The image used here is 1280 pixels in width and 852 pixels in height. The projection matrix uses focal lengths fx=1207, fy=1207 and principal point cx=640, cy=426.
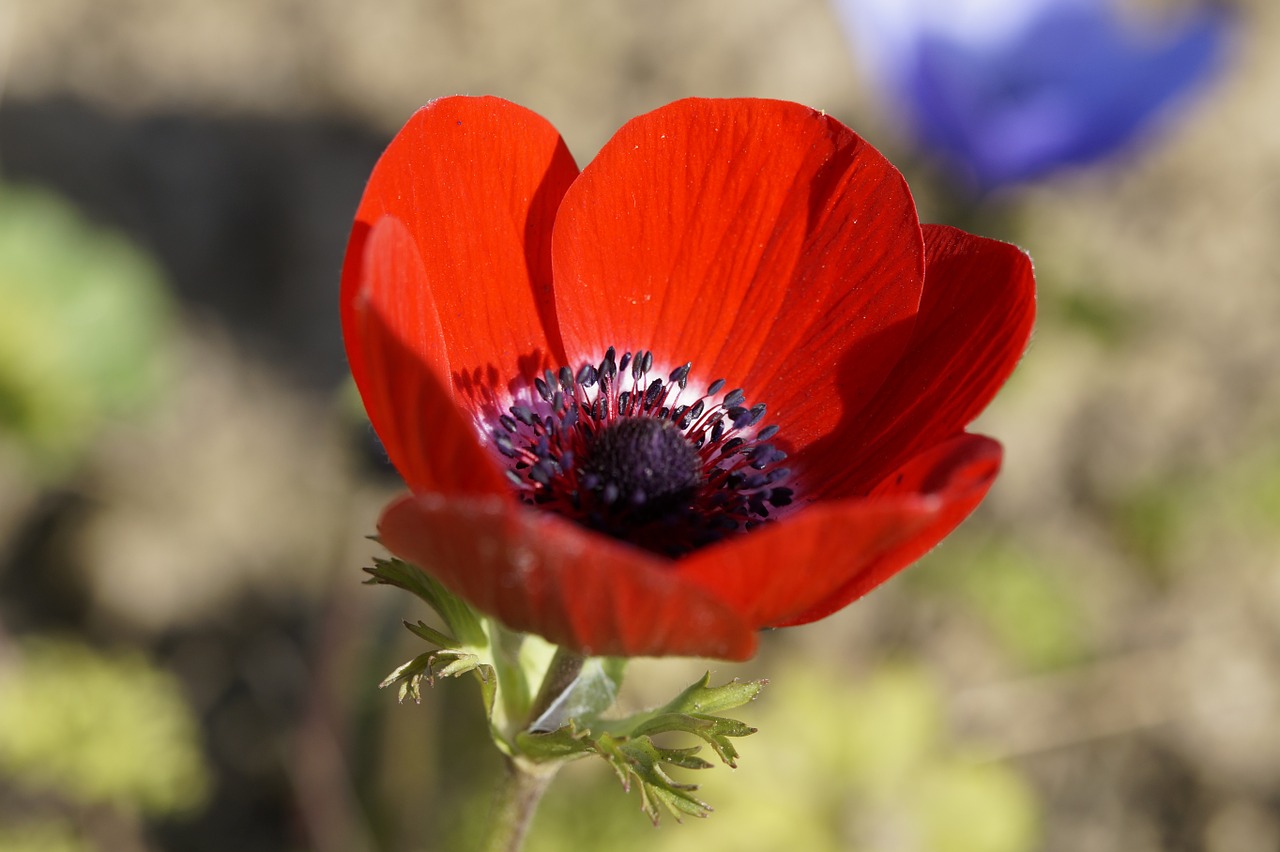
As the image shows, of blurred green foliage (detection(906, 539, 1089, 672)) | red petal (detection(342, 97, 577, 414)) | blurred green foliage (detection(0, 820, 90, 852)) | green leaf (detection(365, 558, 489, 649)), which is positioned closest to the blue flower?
blurred green foliage (detection(906, 539, 1089, 672))

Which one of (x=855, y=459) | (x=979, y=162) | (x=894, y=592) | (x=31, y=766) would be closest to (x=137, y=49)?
(x=31, y=766)

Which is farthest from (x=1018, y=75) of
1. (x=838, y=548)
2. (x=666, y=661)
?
(x=838, y=548)

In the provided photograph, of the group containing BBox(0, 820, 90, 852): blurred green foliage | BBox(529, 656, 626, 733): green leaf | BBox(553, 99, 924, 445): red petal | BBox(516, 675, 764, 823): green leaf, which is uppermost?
BBox(553, 99, 924, 445): red petal

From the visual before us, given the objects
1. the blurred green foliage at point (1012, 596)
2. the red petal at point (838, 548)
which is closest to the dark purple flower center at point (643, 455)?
the red petal at point (838, 548)

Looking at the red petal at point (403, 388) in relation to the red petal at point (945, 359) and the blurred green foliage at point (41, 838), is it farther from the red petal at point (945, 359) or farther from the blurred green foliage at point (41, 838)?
the blurred green foliage at point (41, 838)

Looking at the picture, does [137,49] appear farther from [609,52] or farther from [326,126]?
[609,52]

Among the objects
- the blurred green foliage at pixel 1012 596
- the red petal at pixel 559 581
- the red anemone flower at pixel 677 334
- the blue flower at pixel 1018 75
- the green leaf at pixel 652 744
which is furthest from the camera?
the blurred green foliage at pixel 1012 596

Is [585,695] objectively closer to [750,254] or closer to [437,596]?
[437,596]

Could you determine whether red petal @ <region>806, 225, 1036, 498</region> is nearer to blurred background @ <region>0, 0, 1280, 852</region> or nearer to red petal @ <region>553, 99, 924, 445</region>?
red petal @ <region>553, 99, 924, 445</region>
